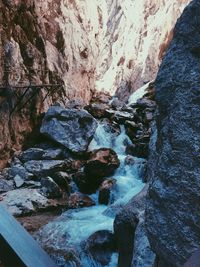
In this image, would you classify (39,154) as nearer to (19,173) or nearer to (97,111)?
(19,173)

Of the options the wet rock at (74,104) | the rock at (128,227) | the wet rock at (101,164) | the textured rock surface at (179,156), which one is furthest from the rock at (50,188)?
the textured rock surface at (179,156)

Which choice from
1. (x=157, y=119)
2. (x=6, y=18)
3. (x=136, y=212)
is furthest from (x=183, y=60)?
(x=6, y=18)

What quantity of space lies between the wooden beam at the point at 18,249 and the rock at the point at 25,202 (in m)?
7.35

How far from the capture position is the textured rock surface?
1.89m

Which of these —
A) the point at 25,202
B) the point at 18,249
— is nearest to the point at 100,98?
the point at 25,202

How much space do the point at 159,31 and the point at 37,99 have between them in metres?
17.0

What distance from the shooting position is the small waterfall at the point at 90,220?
6.40 metres

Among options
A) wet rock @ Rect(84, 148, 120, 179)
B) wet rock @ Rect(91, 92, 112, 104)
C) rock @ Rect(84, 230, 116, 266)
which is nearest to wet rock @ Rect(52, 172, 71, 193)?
wet rock @ Rect(84, 148, 120, 179)

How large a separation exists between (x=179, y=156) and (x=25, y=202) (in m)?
7.18

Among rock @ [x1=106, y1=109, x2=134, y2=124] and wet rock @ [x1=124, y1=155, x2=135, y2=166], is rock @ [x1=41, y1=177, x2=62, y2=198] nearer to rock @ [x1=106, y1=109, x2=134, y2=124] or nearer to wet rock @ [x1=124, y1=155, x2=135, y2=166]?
wet rock @ [x1=124, y1=155, x2=135, y2=166]

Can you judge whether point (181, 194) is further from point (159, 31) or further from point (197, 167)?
point (159, 31)

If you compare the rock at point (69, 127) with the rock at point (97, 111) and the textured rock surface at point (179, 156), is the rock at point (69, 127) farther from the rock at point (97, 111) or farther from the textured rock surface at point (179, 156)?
the textured rock surface at point (179, 156)

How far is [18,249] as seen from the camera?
101cm

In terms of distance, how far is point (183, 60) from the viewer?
2.12 m
